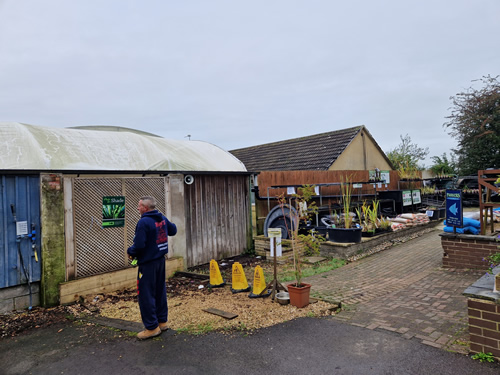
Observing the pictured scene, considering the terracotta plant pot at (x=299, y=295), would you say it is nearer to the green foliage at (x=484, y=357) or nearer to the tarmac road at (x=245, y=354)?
the tarmac road at (x=245, y=354)

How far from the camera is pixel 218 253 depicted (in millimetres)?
9562

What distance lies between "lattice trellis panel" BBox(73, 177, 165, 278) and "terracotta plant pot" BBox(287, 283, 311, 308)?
3.74m

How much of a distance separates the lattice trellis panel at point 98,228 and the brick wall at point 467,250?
6693 mm

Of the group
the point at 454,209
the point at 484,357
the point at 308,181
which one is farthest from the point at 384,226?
the point at 484,357

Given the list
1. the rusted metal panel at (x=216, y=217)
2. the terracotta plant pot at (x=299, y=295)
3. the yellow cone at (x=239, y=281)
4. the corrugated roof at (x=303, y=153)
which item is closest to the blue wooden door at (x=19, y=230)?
the yellow cone at (x=239, y=281)

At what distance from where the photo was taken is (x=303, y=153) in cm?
1848

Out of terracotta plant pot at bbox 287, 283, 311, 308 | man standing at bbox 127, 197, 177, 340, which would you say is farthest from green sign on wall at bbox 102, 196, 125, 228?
terracotta plant pot at bbox 287, 283, 311, 308

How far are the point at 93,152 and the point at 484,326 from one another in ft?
27.6

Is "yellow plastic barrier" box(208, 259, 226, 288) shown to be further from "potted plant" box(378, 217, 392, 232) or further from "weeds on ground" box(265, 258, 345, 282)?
"potted plant" box(378, 217, 392, 232)

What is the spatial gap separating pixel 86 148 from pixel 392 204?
11.8m

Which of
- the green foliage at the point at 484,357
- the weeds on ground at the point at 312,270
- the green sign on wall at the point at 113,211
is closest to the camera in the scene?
the green foliage at the point at 484,357

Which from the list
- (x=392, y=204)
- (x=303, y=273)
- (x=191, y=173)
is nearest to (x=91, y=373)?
(x=303, y=273)

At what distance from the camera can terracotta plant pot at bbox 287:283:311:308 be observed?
515 centimetres

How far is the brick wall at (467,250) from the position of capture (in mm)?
6698
